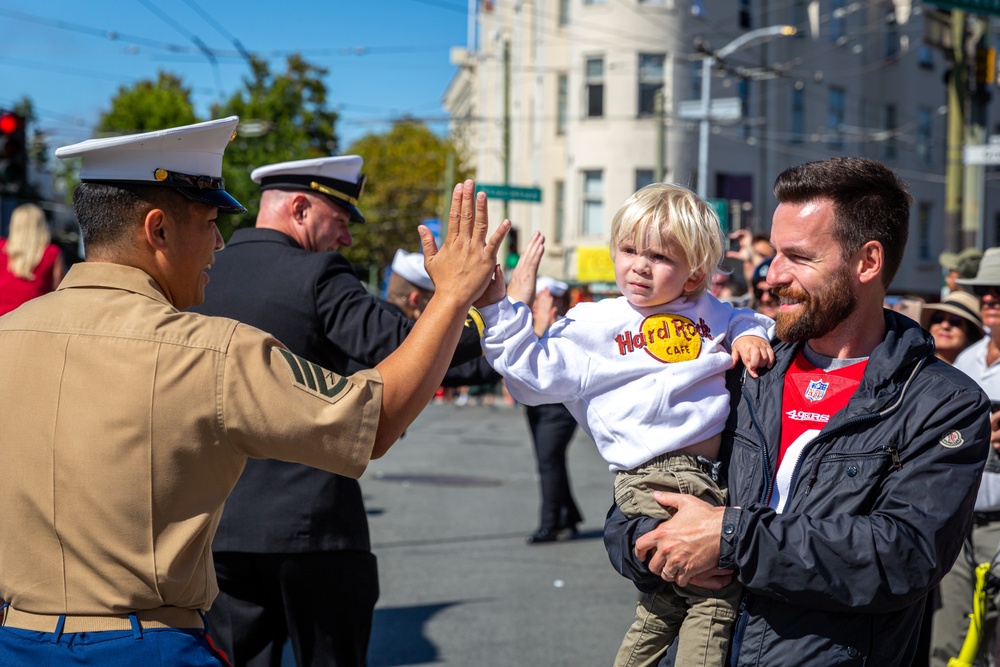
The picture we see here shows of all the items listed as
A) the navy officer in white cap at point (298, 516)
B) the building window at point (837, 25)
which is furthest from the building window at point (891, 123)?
the navy officer in white cap at point (298, 516)

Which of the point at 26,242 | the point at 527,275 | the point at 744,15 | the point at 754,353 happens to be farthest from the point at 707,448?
the point at 744,15

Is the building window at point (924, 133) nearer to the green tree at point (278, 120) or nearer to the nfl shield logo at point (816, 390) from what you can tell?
the green tree at point (278, 120)

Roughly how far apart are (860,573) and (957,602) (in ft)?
11.1

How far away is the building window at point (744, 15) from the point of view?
33.4m

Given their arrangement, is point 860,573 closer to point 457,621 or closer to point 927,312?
point 927,312

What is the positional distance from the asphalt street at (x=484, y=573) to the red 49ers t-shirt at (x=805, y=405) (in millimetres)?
3903

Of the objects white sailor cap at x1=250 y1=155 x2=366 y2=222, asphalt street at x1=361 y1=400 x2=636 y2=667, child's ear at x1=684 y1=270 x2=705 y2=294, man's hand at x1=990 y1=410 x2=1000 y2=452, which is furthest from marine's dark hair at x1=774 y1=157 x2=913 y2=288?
asphalt street at x1=361 y1=400 x2=636 y2=667

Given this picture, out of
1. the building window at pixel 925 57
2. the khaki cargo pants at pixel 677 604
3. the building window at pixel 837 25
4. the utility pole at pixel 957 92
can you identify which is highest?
the building window at pixel 837 25

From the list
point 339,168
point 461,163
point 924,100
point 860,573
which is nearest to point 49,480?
point 860,573

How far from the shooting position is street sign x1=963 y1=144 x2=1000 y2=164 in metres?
11.6

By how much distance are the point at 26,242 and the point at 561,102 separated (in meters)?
28.2

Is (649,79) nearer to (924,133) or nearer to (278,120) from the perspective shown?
(924,133)

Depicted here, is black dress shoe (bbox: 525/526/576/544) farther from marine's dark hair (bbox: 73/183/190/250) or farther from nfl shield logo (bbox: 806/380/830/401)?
marine's dark hair (bbox: 73/183/190/250)

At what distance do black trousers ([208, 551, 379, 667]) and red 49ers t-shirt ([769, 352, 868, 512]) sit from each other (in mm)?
1917
